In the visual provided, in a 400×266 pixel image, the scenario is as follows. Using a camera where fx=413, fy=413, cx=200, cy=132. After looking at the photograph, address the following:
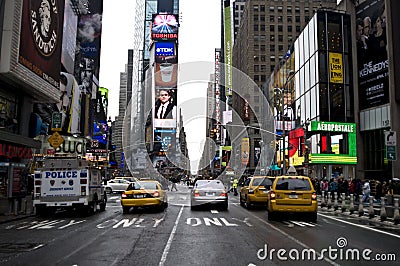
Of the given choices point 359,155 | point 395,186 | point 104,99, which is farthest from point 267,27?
point 395,186

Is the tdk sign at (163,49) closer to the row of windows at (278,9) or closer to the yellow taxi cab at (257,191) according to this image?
the row of windows at (278,9)

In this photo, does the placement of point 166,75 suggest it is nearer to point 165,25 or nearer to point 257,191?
point 165,25

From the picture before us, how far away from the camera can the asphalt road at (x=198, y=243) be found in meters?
8.30

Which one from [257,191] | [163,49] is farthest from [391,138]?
[163,49]

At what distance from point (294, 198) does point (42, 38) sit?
19835 mm

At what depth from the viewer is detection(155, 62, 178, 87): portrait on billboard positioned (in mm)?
129825

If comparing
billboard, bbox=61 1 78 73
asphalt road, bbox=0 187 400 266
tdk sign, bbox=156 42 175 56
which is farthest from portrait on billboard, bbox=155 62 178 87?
asphalt road, bbox=0 187 400 266

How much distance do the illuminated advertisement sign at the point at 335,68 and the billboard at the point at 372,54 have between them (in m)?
2.30

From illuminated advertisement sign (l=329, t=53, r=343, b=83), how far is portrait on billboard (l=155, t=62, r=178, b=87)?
82.0 m

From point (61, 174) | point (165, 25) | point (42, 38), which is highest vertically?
point (165, 25)

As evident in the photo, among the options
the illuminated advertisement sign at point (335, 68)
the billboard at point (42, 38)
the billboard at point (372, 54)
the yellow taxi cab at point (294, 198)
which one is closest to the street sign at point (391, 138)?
the yellow taxi cab at point (294, 198)

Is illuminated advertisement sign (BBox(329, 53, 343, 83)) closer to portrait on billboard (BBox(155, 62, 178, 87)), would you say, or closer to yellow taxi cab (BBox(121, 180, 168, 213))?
yellow taxi cab (BBox(121, 180, 168, 213))

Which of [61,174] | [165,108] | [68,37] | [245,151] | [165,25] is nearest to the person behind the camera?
[61,174]

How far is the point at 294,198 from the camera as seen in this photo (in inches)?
595
